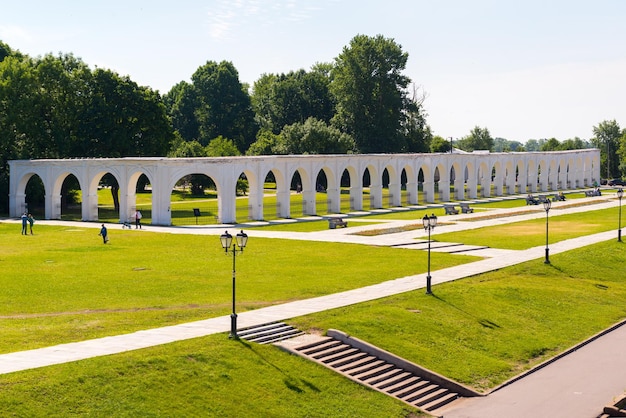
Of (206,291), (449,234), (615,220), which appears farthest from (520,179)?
(206,291)

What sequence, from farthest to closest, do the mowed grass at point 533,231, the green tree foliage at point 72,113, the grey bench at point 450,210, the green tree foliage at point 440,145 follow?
the green tree foliage at point 440,145 < the green tree foliage at point 72,113 < the grey bench at point 450,210 < the mowed grass at point 533,231

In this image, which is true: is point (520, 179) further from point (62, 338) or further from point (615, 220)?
point (62, 338)

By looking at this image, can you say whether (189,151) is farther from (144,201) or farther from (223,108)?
(223,108)

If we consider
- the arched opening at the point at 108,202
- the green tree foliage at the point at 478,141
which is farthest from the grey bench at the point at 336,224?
the green tree foliage at the point at 478,141

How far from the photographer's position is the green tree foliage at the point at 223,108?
398 ft

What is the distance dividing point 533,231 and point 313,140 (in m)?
46.8

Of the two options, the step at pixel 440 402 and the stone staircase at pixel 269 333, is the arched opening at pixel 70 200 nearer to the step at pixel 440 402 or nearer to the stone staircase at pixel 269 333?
the stone staircase at pixel 269 333

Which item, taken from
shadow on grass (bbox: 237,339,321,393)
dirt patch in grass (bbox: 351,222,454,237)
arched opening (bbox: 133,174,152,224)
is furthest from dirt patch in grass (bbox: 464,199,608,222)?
shadow on grass (bbox: 237,339,321,393)

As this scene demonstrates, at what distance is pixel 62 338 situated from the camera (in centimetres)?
2456

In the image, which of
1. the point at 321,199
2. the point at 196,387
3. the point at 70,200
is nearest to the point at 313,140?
the point at 321,199

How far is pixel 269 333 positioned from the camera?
26.3m

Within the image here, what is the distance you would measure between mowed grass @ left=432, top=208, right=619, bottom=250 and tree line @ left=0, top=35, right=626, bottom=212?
109ft

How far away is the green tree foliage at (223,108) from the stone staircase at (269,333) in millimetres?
95327

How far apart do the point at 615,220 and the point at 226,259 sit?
35.2 metres
